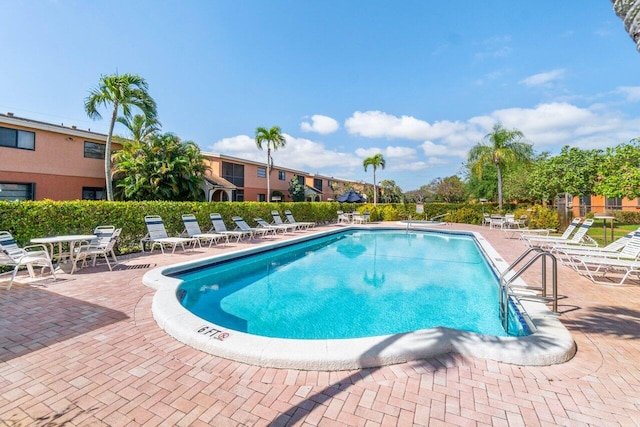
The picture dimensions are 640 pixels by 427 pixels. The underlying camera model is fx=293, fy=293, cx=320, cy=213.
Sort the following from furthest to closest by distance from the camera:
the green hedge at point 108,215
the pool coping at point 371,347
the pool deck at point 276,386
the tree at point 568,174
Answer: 1. the tree at point 568,174
2. the green hedge at point 108,215
3. the pool coping at point 371,347
4. the pool deck at point 276,386

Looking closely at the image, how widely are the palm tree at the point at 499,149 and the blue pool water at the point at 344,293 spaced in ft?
58.1

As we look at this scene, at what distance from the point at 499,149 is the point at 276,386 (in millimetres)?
28220

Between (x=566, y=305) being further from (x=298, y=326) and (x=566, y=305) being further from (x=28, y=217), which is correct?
(x=28, y=217)

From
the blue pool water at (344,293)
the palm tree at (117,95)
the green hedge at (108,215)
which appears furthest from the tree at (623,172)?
the palm tree at (117,95)

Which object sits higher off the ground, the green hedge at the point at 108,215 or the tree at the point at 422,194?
the tree at the point at 422,194

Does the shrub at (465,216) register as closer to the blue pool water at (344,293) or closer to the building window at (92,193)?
the blue pool water at (344,293)

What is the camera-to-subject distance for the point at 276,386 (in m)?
2.58

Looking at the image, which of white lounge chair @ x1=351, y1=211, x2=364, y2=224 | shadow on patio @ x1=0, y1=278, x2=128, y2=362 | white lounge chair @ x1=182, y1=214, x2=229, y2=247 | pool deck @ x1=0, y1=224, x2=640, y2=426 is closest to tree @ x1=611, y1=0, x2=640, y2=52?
pool deck @ x1=0, y1=224, x2=640, y2=426

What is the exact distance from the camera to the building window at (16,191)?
44.8 feet

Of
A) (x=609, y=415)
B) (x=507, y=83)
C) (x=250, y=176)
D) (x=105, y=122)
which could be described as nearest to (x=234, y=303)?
(x=609, y=415)

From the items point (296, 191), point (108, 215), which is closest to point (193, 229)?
point (108, 215)

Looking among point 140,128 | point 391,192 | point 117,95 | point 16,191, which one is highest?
point 140,128

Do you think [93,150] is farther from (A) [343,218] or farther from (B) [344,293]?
(B) [344,293]

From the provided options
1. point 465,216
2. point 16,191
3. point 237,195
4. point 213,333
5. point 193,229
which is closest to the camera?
point 213,333
